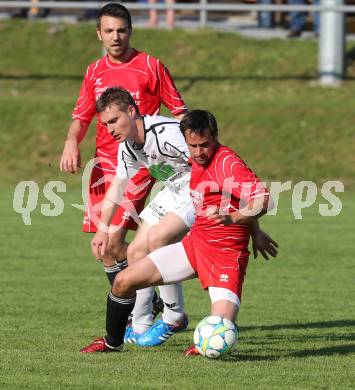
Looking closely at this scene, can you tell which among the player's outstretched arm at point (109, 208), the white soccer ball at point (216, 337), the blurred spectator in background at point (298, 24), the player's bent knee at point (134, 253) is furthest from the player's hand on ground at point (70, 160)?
the blurred spectator in background at point (298, 24)

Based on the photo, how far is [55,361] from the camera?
736cm

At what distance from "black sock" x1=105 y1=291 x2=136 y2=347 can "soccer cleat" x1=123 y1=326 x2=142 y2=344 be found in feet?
2.39

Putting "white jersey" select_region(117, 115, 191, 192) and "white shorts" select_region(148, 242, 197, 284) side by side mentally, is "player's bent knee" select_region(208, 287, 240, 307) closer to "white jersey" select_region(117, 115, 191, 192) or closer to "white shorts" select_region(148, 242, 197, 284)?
"white shorts" select_region(148, 242, 197, 284)

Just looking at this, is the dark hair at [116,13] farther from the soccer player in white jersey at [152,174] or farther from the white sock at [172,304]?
the white sock at [172,304]

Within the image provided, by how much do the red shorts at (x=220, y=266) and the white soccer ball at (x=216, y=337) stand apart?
0.85 ft

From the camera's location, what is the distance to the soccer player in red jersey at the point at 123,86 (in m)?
8.99

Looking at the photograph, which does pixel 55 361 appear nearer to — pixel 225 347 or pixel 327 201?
pixel 225 347

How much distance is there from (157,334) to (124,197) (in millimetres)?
1189

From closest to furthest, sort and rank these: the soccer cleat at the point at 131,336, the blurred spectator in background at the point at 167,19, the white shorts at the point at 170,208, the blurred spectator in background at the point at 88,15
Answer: the white shorts at the point at 170,208 → the soccer cleat at the point at 131,336 → the blurred spectator in background at the point at 167,19 → the blurred spectator in background at the point at 88,15

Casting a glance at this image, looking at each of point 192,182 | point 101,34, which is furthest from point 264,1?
point 192,182

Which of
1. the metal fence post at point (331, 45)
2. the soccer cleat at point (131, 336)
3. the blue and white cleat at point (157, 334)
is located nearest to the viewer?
the blue and white cleat at point (157, 334)

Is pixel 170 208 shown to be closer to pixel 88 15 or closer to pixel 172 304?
pixel 172 304

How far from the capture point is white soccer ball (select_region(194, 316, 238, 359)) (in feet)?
23.6

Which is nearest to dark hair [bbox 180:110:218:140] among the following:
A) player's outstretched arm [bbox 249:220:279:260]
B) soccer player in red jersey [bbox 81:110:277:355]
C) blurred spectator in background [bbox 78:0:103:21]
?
soccer player in red jersey [bbox 81:110:277:355]
